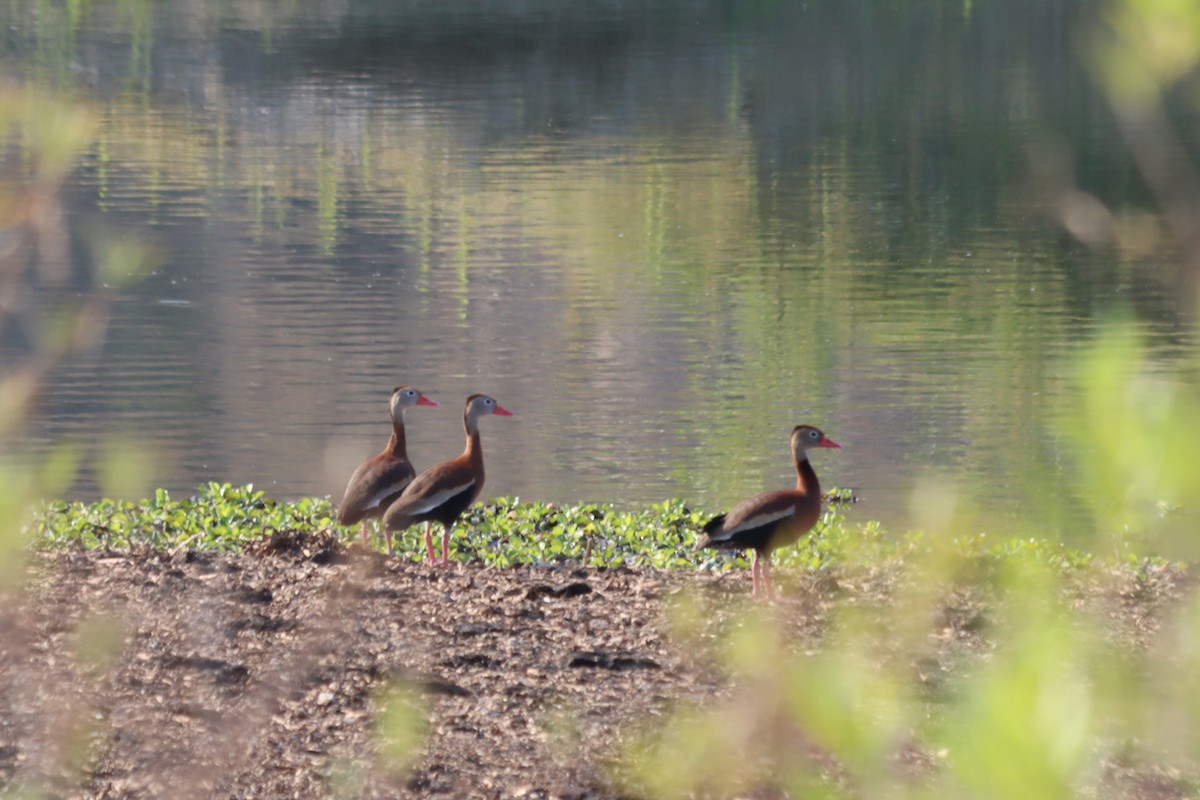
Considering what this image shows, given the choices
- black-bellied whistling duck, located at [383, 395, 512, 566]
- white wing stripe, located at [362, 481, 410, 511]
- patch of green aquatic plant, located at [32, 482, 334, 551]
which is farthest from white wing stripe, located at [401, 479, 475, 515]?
patch of green aquatic plant, located at [32, 482, 334, 551]

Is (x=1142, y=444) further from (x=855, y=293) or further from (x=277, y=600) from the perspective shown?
(x=855, y=293)

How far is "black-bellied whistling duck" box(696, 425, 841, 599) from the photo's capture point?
912 centimetres

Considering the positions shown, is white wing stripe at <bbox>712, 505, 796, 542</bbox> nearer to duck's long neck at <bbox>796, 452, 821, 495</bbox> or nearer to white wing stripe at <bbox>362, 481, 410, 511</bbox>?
duck's long neck at <bbox>796, 452, 821, 495</bbox>

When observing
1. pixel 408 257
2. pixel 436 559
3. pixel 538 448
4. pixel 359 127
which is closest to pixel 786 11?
pixel 359 127

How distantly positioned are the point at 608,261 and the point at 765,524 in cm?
1266

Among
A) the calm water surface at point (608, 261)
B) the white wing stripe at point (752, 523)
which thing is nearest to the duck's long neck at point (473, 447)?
the calm water surface at point (608, 261)

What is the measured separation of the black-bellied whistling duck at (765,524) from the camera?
9117 mm

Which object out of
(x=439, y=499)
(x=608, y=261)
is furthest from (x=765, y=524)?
(x=608, y=261)

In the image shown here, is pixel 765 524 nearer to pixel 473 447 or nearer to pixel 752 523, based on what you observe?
pixel 752 523

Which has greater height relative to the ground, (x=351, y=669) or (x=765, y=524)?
(x=765, y=524)

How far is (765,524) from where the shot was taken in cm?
912

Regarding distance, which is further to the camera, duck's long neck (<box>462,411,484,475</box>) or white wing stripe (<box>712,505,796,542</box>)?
duck's long neck (<box>462,411,484,475</box>)

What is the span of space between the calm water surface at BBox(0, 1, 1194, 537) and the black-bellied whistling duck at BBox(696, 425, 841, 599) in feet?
4.90

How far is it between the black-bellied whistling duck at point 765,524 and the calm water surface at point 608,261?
4.90 ft
